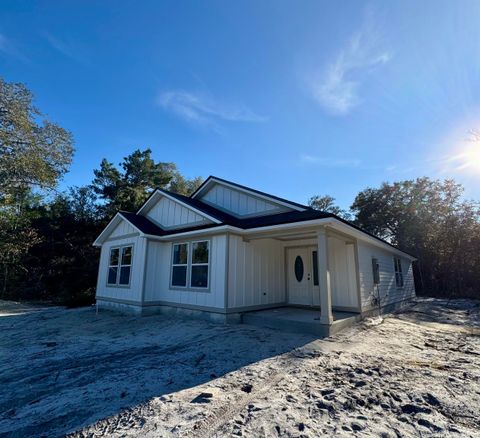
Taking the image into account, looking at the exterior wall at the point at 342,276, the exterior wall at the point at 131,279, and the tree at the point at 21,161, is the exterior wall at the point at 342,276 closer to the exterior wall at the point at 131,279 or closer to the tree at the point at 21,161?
the exterior wall at the point at 131,279

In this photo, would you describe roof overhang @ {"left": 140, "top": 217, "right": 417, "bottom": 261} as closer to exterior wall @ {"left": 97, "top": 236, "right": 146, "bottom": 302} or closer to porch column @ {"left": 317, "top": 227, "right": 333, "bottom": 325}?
porch column @ {"left": 317, "top": 227, "right": 333, "bottom": 325}

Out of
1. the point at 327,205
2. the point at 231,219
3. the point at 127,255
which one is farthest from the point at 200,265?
the point at 327,205

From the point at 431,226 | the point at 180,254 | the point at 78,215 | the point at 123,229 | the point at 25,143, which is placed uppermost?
the point at 25,143

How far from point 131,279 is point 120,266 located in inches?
47.5

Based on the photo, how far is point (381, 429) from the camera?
8.64ft

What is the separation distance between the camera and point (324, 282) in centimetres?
653

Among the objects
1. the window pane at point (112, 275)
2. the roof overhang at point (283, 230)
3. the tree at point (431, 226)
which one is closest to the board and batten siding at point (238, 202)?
the roof overhang at point (283, 230)

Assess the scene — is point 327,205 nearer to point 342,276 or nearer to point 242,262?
point 342,276

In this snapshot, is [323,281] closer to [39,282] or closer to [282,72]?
[282,72]

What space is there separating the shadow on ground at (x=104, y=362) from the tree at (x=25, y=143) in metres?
10.9

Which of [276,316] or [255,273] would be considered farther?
[255,273]

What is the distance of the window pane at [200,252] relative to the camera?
28.3ft

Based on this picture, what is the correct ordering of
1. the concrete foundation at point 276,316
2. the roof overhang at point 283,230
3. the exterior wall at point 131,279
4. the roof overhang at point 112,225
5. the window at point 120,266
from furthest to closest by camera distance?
the roof overhang at point 112,225, the window at point 120,266, the exterior wall at point 131,279, the roof overhang at point 283,230, the concrete foundation at point 276,316

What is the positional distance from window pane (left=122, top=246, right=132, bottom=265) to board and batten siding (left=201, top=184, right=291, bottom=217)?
12.6ft
